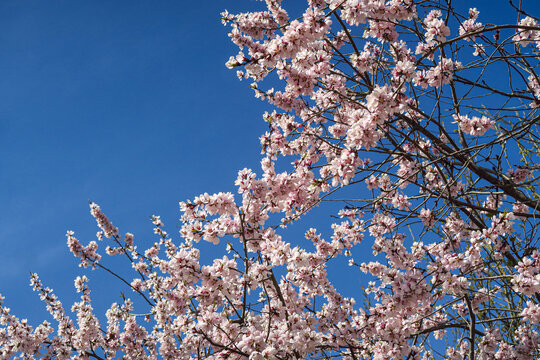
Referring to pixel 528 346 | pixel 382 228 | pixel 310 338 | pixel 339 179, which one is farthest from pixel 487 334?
pixel 339 179

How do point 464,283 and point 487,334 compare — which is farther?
point 487,334

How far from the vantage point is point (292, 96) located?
5527mm

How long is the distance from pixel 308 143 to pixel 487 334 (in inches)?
147

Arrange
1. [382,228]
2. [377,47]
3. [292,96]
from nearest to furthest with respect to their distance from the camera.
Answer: [292,96]
[382,228]
[377,47]

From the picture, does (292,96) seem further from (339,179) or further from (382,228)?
(382,228)

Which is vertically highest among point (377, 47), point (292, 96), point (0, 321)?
point (0, 321)

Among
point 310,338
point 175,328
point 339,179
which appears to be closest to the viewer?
point 339,179

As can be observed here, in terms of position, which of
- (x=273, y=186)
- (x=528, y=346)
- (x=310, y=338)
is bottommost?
(x=528, y=346)

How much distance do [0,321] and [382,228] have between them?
6870 millimetres

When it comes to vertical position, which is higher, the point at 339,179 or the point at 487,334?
the point at 339,179

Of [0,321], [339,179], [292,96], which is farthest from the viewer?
[0,321]

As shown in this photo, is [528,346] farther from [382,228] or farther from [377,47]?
[377,47]

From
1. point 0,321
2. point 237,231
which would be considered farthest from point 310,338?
point 0,321

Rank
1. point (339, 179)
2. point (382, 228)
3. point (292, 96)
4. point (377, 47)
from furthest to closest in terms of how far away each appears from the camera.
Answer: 1. point (377, 47)
2. point (382, 228)
3. point (292, 96)
4. point (339, 179)
